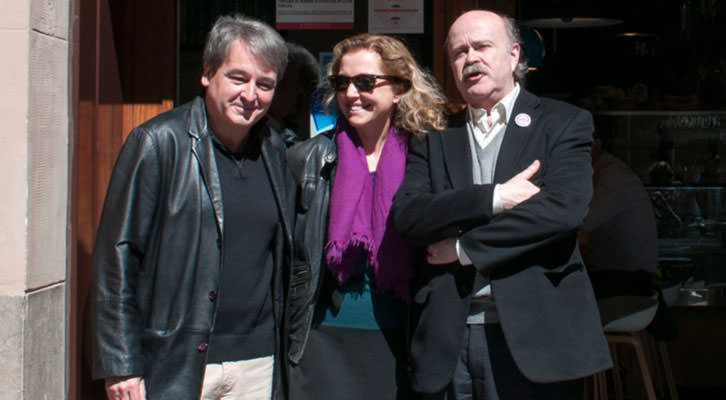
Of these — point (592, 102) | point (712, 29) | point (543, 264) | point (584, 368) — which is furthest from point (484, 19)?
point (712, 29)

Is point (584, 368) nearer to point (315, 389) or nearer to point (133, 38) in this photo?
point (315, 389)

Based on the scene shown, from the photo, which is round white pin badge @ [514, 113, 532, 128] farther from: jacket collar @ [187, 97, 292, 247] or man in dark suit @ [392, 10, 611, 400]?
jacket collar @ [187, 97, 292, 247]

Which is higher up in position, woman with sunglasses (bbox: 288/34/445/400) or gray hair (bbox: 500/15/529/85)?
gray hair (bbox: 500/15/529/85)

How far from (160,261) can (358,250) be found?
28.7 inches

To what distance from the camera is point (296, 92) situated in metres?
4.09

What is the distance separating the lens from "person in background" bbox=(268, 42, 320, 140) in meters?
4.04

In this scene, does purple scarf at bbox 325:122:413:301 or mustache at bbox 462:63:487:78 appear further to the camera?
purple scarf at bbox 325:122:413:301

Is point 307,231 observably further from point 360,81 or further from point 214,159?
point 360,81

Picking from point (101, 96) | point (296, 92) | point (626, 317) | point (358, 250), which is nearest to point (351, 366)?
point (358, 250)

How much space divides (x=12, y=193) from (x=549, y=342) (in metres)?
2.06

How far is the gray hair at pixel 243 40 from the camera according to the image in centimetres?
292

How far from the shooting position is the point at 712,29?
285 inches

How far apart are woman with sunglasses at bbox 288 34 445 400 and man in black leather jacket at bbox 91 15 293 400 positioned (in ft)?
0.55

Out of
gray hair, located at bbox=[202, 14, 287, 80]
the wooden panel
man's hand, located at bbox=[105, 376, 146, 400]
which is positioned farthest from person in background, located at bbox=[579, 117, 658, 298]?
man's hand, located at bbox=[105, 376, 146, 400]
